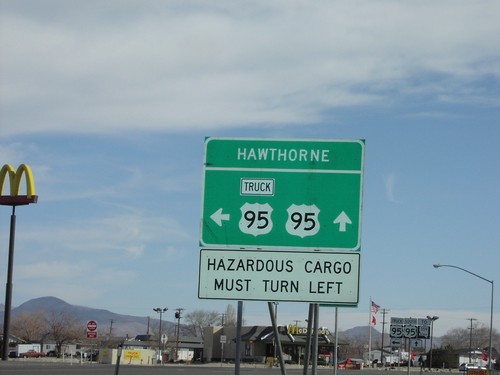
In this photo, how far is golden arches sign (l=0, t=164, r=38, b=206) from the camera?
40.6m

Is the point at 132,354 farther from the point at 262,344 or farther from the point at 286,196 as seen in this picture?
the point at 286,196

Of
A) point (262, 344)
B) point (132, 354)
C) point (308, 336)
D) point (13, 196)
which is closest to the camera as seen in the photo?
point (308, 336)

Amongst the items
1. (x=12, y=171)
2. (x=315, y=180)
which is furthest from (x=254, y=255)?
(x=12, y=171)

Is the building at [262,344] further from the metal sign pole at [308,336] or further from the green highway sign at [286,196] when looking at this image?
the green highway sign at [286,196]

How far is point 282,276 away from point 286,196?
719mm

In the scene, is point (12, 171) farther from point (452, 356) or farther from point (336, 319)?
point (452, 356)

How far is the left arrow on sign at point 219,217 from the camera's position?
820cm

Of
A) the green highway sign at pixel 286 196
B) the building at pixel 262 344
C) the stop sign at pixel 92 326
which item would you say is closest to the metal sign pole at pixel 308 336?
the green highway sign at pixel 286 196

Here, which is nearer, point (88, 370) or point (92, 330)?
point (92, 330)

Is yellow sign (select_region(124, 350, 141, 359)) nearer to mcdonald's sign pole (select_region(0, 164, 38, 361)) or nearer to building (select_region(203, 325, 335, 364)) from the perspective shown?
building (select_region(203, 325, 335, 364))

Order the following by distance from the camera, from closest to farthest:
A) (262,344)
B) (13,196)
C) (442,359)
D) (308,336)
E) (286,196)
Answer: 1. (286,196)
2. (308,336)
3. (13,196)
4. (262,344)
5. (442,359)

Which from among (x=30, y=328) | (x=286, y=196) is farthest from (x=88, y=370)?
(x=30, y=328)

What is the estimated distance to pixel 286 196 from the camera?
26.7 ft

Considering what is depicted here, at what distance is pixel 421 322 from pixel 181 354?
94944 millimetres
